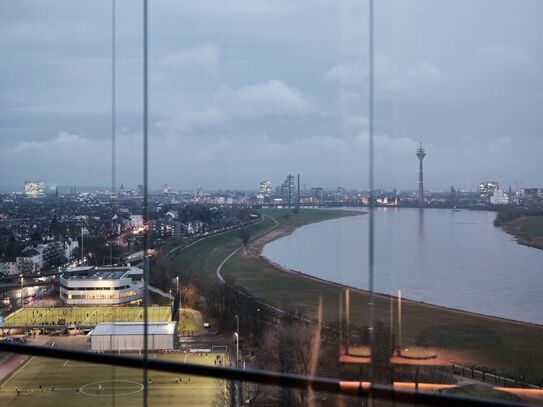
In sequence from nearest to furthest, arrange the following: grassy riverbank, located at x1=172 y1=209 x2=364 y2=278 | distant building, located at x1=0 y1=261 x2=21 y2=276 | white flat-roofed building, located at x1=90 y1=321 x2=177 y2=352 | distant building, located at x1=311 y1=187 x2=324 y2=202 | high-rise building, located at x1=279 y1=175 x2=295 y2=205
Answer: white flat-roofed building, located at x1=90 y1=321 x2=177 y2=352 < distant building, located at x1=0 y1=261 x2=21 y2=276 < grassy riverbank, located at x1=172 y1=209 x2=364 y2=278 < distant building, located at x1=311 y1=187 x2=324 y2=202 < high-rise building, located at x1=279 y1=175 x2=295 y2=205

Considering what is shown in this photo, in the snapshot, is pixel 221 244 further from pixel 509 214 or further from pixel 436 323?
pixel 436 323

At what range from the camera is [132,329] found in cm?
531

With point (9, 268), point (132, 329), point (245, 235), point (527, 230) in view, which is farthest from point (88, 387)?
point (245, 235)

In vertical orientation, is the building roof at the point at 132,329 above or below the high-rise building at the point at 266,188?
below

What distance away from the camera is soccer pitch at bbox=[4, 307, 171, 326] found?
6434mm

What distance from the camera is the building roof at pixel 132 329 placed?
201 inches

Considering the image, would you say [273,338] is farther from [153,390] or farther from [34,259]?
[34,259]

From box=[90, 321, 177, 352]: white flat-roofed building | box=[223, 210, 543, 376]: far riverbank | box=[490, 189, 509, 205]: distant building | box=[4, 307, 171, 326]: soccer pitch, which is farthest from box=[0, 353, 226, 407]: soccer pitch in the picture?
box=[490, 189, 509, 205]: distant building

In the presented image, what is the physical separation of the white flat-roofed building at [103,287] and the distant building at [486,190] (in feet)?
17.4

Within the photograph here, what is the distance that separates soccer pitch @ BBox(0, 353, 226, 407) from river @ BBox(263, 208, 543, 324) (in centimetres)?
271

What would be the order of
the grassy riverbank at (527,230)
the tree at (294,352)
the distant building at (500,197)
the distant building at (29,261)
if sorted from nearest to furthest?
the tree at (294,352) < the distant building at (29,261) < the grassy riverbank at (527,230) < the distant building at (500,197)

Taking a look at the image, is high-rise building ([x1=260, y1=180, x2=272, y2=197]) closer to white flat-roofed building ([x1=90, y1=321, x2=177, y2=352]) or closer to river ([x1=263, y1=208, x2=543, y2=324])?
river ([x1=263, y1=208, x2=543, y2=324])

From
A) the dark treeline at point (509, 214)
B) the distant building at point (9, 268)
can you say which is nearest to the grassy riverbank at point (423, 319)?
the distant building at point (9, 268)

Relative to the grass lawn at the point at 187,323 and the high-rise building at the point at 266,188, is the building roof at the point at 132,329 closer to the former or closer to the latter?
the grass lawn at the point at 187,323
